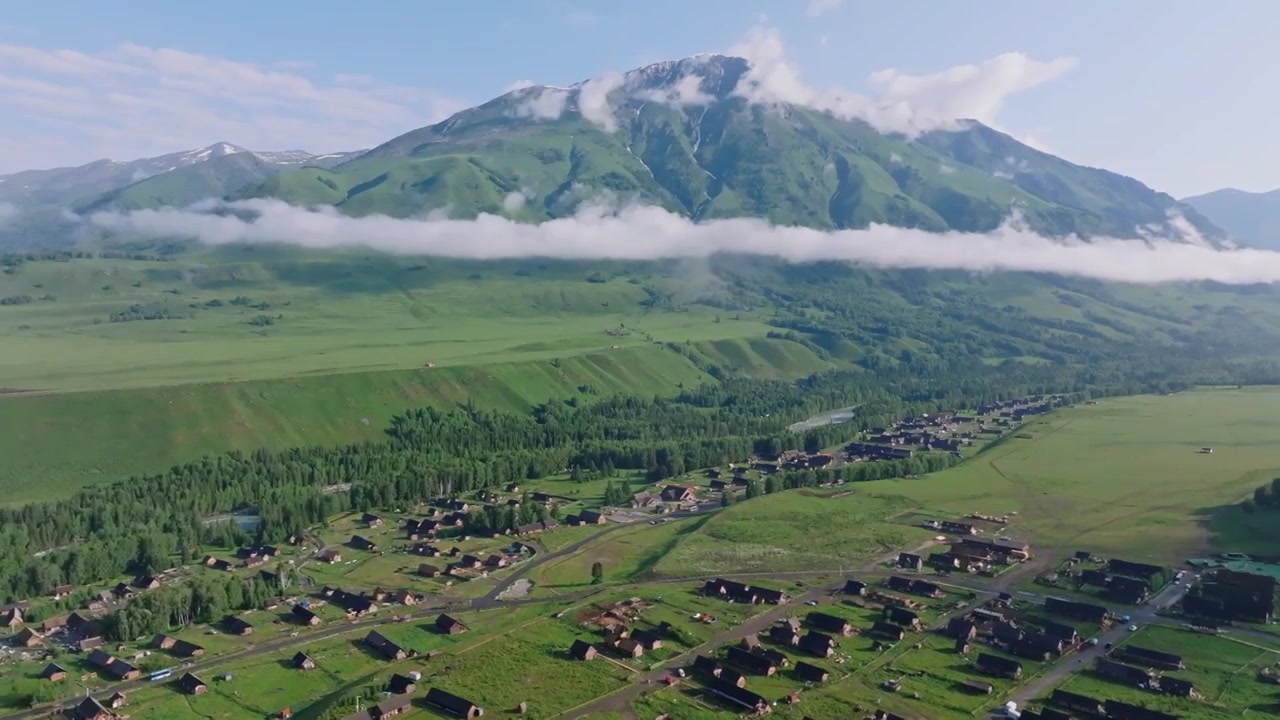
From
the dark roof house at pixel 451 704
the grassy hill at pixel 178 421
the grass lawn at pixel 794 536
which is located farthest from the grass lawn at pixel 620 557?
the grassy hill at pixel 178 421

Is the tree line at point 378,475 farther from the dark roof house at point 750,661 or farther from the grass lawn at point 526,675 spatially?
the dark roof house at point 750,661

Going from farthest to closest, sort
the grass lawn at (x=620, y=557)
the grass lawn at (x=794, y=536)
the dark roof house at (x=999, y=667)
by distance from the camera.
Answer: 1. the grass lawn at (x=794, y=536)
2. the grass lawn at (x=620, y=557)
3. the dark roof house at (x=999, y=667)

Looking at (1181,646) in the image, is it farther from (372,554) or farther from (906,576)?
(372,554)

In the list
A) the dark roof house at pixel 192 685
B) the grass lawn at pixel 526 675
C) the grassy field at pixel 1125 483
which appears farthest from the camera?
the grassy field at pixel 1125 483

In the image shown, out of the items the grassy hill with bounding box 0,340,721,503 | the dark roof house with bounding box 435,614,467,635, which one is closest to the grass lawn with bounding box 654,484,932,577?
the dark roof house with bounding box 435,614,467,635

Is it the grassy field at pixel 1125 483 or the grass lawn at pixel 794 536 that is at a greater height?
the grassy field at pixel 1125 483

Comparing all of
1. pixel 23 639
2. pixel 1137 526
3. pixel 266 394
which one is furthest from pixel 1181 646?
pixel 266 394

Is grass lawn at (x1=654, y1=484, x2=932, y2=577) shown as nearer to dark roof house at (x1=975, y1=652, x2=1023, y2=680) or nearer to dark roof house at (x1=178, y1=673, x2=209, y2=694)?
dark roof house at (x1=975, y1=652, x2=1023, y2=680)
